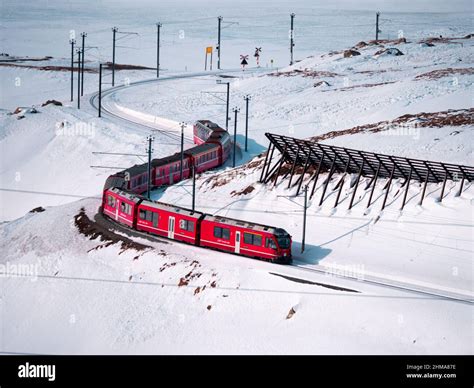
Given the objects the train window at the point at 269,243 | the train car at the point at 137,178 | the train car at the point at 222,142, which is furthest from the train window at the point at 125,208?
the train car at the point at 222,142

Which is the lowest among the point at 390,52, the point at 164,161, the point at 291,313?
the point at 291,313

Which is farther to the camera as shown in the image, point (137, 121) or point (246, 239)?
point (137, 121)

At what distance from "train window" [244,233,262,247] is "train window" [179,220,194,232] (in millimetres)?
4536

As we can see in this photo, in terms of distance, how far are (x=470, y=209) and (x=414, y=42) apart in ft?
298

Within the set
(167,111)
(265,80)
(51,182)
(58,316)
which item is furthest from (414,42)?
(58,316)

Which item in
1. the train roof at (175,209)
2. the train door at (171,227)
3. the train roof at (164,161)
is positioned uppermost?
the train roof at (164,161)

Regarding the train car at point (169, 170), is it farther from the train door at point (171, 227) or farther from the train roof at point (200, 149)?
the train door at point (171, 227)

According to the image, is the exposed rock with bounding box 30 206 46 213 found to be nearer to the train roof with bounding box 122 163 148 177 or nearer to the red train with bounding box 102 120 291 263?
the train roof with bounding box 122 163 148 177

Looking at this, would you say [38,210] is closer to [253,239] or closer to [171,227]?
[171,227]

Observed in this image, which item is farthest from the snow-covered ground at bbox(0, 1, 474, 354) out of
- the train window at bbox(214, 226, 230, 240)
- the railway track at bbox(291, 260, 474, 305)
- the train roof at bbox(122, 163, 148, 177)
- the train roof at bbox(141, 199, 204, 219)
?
the train roof at bbox(122, 163, 148, 177)

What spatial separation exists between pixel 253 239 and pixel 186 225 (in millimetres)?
5608

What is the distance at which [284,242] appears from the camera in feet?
150

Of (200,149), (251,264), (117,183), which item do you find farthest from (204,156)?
(251,264)

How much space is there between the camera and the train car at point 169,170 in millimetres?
66125
